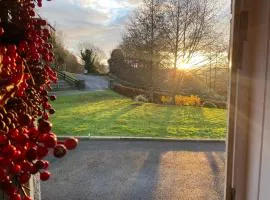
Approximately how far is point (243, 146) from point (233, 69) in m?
0.18

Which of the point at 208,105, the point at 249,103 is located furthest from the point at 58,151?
the point at 208,105

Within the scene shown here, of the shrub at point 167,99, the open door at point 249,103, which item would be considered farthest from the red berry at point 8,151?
the shrub at point 167,99

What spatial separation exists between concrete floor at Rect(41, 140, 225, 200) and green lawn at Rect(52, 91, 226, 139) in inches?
13.4

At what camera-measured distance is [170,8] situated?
4.09 meters

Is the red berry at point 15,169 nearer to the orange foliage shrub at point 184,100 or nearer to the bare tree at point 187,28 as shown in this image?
the bare tree at point 187,28

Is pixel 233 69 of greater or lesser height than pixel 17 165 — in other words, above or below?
above

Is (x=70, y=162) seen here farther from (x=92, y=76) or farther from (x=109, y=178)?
(x=92, y=76)

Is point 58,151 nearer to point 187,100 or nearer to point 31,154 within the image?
point 31,154

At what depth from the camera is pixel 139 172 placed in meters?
2.71

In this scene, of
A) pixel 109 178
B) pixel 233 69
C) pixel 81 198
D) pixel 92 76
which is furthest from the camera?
pixel 92 76

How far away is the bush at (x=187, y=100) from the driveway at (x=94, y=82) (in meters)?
1.03

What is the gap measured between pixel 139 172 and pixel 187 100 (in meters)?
2.01

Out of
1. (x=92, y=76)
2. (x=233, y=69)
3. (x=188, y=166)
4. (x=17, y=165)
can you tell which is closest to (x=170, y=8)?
(x=92, y=76)

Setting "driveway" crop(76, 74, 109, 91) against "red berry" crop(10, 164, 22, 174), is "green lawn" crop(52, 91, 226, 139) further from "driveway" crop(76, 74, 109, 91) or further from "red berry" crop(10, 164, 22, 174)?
"red berry" crop(10, 164, 22, 174)
